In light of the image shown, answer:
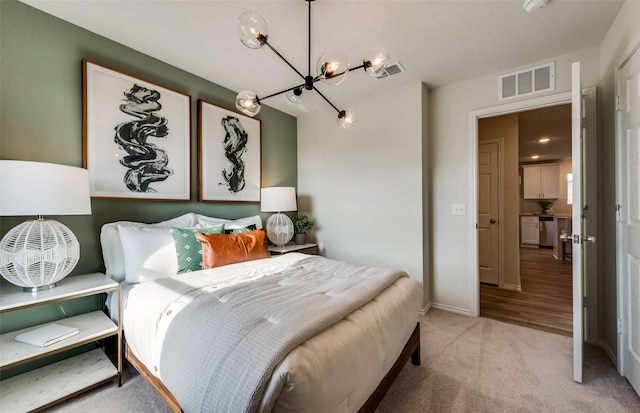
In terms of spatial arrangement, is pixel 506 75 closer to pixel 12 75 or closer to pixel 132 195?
pixel 132 195

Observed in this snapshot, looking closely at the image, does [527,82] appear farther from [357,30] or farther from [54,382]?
[54,382]

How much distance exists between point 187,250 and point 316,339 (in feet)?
4.88

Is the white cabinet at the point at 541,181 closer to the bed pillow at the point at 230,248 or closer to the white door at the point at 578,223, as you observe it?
the white door at the point at 578,223

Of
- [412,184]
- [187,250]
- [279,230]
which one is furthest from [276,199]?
[412,184]

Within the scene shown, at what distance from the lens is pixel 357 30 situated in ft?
6.72

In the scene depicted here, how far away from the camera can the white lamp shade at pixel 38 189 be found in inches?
56.2

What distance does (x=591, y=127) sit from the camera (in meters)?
2.23

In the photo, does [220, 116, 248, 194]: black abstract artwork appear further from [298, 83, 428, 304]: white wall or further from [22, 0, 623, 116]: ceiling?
[298, 83, 428, 304]: white wall

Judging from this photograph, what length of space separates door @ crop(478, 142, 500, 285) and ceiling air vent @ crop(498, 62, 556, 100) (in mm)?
1421

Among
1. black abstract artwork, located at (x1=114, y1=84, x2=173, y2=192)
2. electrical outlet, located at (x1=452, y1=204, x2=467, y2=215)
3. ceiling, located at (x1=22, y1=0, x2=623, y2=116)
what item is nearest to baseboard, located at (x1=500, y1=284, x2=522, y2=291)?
electrical outlet, located at (x1=452, y1=204, x2=467, y2=215)

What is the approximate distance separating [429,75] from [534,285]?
3512 millimetres

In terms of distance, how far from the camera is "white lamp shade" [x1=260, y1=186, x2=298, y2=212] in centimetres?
324

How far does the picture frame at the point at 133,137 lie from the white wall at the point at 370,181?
1.73 meters

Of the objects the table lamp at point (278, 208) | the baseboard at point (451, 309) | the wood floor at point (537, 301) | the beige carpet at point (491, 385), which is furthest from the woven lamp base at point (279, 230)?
the wood floor at point (537, 301)
